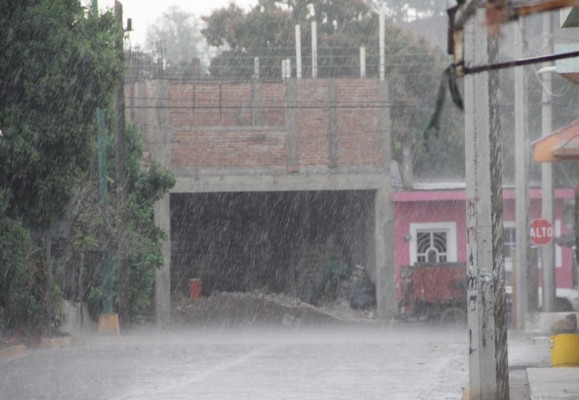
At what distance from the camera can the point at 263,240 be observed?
47.4 m

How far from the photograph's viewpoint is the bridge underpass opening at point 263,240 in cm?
4631

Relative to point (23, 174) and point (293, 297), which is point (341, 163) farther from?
point (23, 174)

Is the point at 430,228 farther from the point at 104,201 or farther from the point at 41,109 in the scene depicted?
the point at 41,109

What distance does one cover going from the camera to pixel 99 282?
34.9 m

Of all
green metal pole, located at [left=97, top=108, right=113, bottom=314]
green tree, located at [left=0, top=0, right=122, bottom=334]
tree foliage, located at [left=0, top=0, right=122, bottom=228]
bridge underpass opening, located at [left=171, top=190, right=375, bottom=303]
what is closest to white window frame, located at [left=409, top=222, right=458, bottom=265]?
bridge underpass opening, located at [left=171, top=190, right=375, bottom=303]

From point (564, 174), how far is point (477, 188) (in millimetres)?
39731

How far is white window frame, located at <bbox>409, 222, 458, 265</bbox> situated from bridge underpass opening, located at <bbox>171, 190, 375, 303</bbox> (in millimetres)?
1718

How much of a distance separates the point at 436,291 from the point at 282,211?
32.5ft

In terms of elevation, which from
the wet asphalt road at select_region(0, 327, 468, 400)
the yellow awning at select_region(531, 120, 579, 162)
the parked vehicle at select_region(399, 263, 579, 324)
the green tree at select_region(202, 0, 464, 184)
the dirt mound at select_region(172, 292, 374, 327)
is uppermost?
the green tree at select_region(202, 0, 464, 184)

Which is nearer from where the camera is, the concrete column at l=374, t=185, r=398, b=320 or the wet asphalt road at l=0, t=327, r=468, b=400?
the wet asphalt road at l=0, t=327, r=468, b=400

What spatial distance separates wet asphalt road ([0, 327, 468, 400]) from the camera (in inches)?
591

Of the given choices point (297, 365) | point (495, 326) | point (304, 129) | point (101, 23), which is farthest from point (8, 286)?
point (304, 129)

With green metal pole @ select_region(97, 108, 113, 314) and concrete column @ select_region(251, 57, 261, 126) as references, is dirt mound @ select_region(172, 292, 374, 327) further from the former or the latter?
green metal pole @ select_region(97, 108, 113, 314)

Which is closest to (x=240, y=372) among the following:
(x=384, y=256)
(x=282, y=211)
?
(x=384, y=256)
